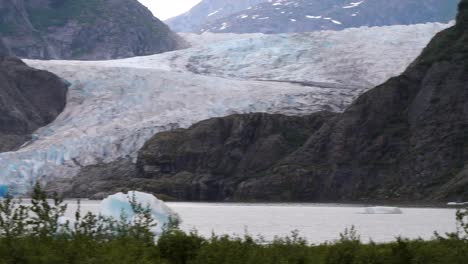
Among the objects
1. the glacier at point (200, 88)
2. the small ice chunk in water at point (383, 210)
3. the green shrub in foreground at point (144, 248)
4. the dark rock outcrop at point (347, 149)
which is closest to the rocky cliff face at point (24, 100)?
the glacier at point (200, 88)

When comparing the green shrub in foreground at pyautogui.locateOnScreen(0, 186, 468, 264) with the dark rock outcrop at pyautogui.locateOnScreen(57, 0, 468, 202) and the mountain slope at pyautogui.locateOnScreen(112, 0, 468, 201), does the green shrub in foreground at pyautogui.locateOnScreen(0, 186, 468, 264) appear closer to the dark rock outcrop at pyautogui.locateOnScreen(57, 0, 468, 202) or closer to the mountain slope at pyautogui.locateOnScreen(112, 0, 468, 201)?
the dark rock outcrop at pyautogui.locateOnScreen(57, 0, 468, 202)

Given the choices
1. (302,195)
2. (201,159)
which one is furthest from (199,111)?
(302,195)

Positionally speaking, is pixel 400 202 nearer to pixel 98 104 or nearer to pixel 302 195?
pixel 302 195

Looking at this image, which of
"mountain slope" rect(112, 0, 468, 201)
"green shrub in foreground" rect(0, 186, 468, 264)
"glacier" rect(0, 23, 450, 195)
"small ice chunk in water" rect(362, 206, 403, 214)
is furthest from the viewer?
"glacier" rect(0, 23, 450, 195)

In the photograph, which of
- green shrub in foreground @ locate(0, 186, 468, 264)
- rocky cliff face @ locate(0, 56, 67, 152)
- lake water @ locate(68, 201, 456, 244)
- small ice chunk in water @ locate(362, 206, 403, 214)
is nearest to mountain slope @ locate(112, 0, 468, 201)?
lake water @ locate(68, 201, 456, 244)

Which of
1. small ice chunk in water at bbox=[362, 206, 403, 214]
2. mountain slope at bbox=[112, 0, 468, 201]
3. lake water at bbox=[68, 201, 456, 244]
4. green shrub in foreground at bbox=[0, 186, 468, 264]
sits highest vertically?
mountain slope at bbox=[112, 0, 468, 201]

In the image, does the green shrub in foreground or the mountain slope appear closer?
the green shrub in foreground

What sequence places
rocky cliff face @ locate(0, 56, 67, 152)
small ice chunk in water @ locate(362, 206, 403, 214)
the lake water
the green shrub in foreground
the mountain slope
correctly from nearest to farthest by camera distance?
the green shrub in foreground < the lake water < small ice chunk in water @ locate(362, 206, 403, 214) < the mountain slope < rocky cliff face @ locate(0, 56, 67, 152)
